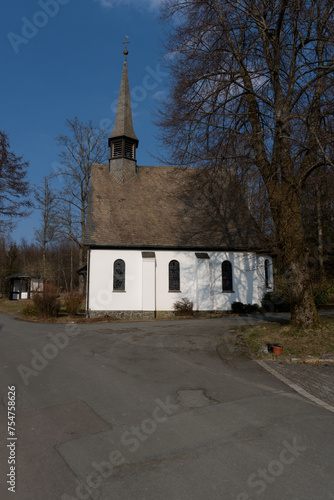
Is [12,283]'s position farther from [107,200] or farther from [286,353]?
[286,353]

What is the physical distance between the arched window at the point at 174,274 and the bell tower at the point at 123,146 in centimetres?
738

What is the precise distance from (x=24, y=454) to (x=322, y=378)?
5.75 meters

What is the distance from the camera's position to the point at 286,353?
28.1 ft

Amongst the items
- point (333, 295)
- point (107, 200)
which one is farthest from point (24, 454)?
point (333, 295)

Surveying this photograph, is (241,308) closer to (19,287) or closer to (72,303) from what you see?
(72,303)

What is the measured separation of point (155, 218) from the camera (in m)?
21.1

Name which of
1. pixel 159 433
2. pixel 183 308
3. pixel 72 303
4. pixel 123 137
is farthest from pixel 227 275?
pixel 159 433

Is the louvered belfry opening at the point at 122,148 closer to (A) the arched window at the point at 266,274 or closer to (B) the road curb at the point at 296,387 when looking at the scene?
(A) the arched window at the point at 266,274

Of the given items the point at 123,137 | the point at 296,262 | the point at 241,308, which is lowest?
the point at 241,308

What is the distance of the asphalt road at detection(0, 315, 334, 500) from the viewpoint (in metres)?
3.10

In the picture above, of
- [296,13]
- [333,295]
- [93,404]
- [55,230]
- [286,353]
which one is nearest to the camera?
Result: [93,404]

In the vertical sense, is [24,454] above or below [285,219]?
below

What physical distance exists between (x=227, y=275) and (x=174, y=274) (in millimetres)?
3481

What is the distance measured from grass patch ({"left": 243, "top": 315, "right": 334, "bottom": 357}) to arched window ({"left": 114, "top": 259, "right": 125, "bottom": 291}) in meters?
9.74
